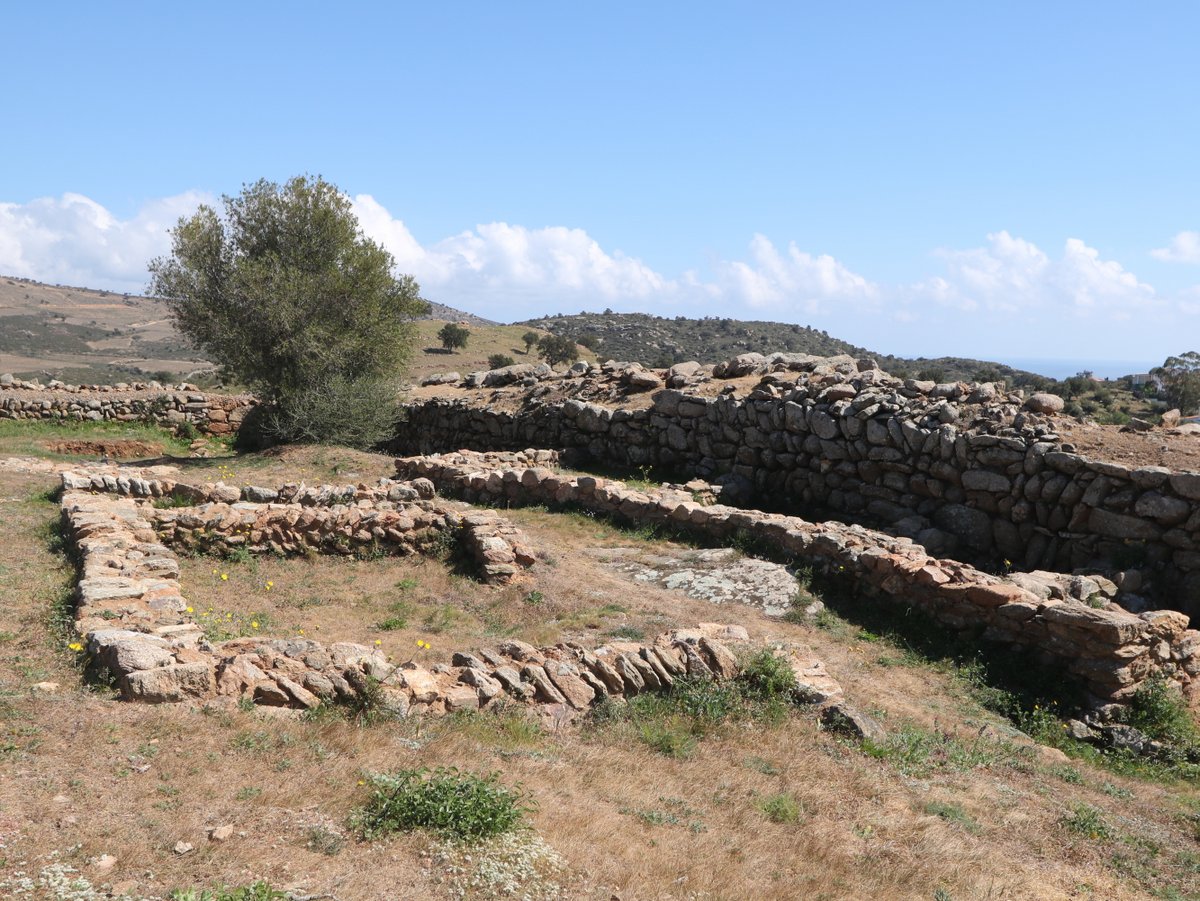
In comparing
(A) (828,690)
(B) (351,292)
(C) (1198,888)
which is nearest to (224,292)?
(B) (351,292)

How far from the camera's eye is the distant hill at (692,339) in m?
56.2

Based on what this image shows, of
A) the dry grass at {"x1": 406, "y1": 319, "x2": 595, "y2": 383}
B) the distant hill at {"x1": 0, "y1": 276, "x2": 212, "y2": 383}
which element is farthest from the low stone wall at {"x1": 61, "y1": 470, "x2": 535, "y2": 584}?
the distant hill at {"x1": 0, "y1": 276, "x2": 212, "y2": 383}

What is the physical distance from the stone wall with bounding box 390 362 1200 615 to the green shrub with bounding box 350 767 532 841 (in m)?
8.84

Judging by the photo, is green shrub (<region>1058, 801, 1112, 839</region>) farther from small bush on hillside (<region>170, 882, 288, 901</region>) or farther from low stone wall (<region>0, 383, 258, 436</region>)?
low stone wall (<region>0, 383, 258, 436</region>)

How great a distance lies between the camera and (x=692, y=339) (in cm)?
6638

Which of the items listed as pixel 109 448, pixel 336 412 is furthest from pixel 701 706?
pixel 109 448

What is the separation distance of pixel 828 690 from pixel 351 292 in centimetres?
1677

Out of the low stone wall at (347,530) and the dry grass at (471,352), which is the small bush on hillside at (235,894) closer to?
the low stone wall at (347,530)

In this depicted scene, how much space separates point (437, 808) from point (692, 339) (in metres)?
63.0

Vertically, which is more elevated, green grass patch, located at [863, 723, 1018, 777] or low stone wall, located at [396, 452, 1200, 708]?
low stone wall, located at [396, 452, 1200, 708]

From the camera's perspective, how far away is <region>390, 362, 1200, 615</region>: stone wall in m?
11.2

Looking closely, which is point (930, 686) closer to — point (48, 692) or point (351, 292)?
point (48, 692)

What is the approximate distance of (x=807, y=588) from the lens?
10.6 m

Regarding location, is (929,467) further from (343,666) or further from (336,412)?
(336,412)
